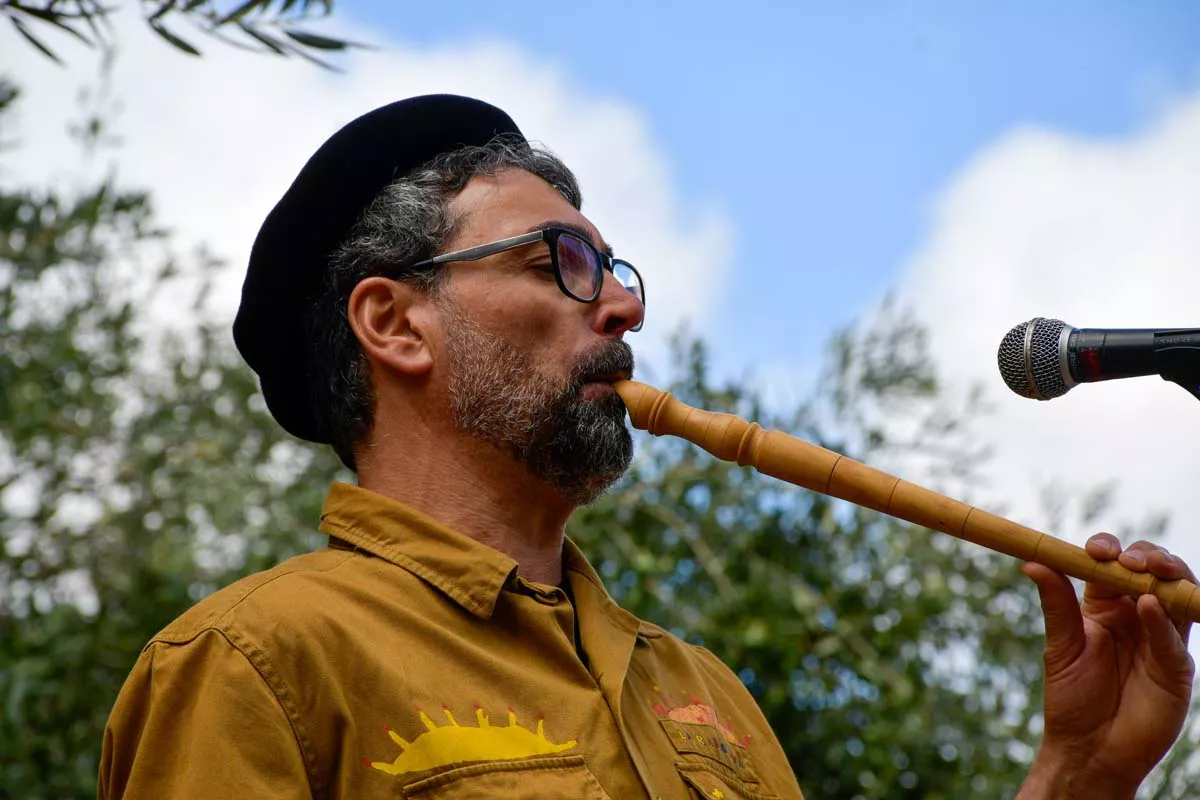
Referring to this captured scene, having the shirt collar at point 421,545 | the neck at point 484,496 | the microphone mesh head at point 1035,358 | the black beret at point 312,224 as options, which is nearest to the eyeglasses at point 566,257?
the black beret at point 312,224

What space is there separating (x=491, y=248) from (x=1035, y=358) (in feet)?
3.84

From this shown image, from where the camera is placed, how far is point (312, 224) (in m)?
3.08

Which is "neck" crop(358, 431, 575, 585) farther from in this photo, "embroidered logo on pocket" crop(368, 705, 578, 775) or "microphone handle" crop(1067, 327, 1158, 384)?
"microphone handle" crop(1067, 327, 1158, 384)

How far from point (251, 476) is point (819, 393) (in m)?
2.16

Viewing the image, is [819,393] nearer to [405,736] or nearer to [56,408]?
[56,408]

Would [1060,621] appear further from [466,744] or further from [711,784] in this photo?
[466,744]

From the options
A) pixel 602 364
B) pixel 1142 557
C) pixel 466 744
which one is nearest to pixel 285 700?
pixel 466 744

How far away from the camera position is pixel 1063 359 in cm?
223

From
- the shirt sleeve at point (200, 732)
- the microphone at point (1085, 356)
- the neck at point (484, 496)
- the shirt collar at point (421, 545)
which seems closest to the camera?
the shirt sleeve at point (200, 732)

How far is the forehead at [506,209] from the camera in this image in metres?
3.01

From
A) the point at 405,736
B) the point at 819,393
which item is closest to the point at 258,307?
the point at 405,736

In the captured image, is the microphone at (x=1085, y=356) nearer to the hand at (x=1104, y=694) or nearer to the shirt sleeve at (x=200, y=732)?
the hand at (x=1104, y=694)

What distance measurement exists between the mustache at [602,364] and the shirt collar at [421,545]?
410 mm

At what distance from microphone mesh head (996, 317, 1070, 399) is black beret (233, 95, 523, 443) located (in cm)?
144
